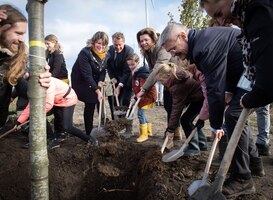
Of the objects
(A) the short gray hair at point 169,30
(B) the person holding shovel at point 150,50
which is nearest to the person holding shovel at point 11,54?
(A) the short gray hair at point 169,30

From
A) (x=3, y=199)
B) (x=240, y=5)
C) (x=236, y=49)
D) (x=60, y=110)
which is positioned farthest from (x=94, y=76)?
(x=240, y=5)

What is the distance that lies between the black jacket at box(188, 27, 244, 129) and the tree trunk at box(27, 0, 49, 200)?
55.7 inches

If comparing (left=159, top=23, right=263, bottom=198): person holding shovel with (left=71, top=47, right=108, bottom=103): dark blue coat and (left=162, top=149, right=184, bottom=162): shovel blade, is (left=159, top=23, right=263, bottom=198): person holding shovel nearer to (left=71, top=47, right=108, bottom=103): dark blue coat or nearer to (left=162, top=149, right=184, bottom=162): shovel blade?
(left=162, top=149, right=184, bottom=162): shovel blade

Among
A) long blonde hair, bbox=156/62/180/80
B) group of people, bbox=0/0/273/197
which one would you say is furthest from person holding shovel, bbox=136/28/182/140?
long blonde hair, bbox=156/62/180/80

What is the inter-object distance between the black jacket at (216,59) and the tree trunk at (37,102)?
142cm

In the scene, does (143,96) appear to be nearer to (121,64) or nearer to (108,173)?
(121,64)

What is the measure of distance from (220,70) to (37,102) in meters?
1.59

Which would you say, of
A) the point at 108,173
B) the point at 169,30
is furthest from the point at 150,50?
the point at 108,173

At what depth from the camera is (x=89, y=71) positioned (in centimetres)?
532

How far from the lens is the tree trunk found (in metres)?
1.93

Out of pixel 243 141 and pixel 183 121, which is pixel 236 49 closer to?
pixel 243 141

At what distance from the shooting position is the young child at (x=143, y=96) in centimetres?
534

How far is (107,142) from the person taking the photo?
465cm

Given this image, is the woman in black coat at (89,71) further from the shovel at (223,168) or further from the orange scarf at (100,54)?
the shovel at (223,168)
